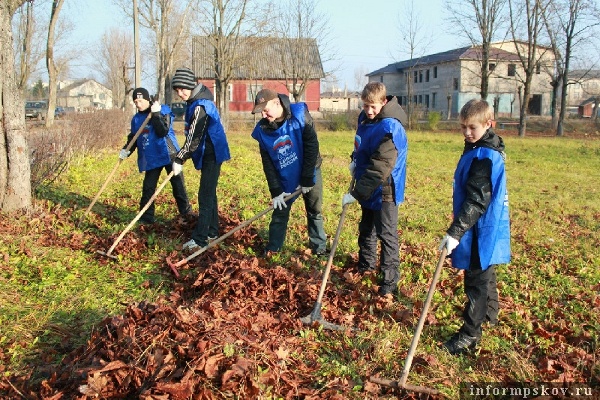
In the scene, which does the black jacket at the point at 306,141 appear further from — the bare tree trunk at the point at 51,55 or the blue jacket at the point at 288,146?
the bare tree trunk at the point at 51,55

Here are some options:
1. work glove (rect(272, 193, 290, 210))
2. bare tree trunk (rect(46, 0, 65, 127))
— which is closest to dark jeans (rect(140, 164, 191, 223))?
work glove (rect(272, 193, 290, 210))

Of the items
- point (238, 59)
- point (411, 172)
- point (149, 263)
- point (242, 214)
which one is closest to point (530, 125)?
point (238, 59)

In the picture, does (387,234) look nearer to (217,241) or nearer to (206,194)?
(217,241)

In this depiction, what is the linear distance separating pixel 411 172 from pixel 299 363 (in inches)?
369

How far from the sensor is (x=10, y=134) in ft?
21.0

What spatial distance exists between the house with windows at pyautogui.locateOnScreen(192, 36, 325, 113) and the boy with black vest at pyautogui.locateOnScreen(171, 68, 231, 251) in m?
21.7

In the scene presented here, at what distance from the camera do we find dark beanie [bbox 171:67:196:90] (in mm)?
5551

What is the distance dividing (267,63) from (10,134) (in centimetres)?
3135

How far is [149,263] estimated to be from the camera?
548cm

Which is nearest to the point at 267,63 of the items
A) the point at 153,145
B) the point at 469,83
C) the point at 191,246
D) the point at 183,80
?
the point at 469,83

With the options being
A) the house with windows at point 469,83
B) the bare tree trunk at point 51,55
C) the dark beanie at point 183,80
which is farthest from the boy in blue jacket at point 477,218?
the house with windows at point 469,83

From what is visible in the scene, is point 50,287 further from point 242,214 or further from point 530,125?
point 530,125

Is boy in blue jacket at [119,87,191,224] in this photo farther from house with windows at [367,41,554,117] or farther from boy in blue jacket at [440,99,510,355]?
house with windows at [367,41,554,117]


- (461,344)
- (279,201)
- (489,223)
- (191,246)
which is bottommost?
(461,344)
